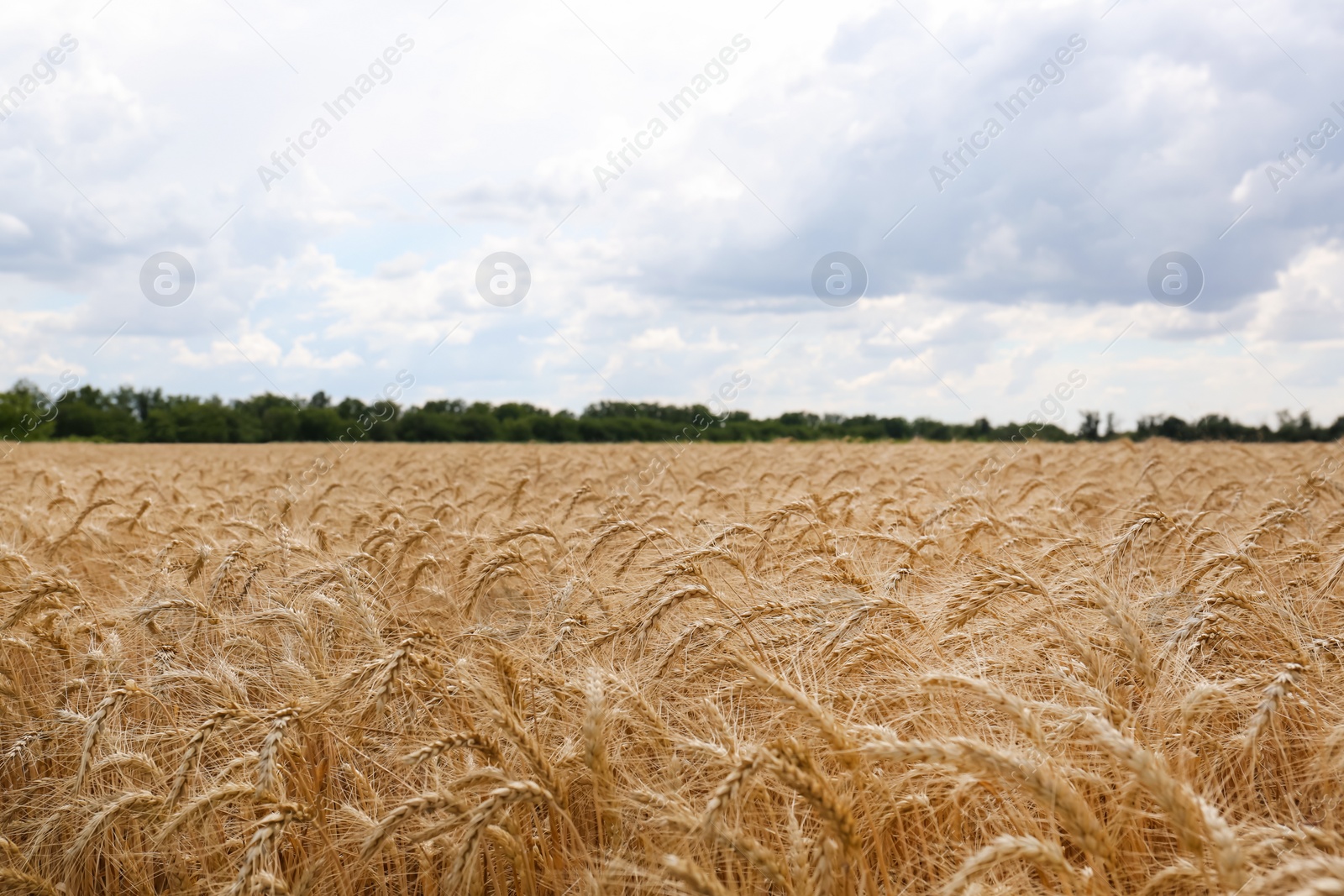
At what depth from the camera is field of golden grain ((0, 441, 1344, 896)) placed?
6.11 ft

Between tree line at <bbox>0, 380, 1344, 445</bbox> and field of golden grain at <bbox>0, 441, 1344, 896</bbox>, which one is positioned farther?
tree line at <bbox>0, 380, 1344, 445</bbox>

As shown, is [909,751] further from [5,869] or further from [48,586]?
[48,586]

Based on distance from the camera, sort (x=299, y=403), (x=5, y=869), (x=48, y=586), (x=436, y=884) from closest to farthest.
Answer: (x=5, y=869) → (x=436, y=884) → (x=48, y=586) → (x=299, y=403)

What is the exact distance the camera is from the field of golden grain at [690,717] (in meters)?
1.86

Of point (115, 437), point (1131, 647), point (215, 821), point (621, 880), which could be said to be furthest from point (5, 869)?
point (115, 437)

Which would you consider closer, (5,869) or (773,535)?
(5,869)

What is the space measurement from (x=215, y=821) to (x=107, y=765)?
0.56 m

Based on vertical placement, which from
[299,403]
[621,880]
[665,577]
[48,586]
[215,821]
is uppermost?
[299,403]

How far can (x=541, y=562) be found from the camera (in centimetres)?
501

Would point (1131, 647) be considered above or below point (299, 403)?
below

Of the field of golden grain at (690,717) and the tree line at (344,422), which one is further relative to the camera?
the tree line at (344,422)

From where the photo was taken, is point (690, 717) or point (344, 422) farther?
point (344, 422)

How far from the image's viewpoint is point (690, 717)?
9.70 ft

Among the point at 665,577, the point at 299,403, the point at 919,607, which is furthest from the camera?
the point at 299,403
